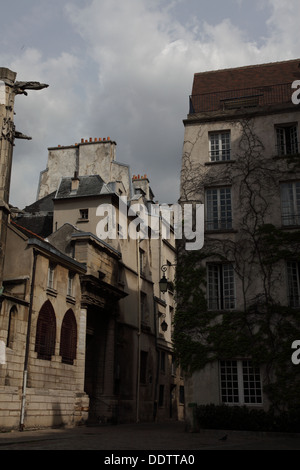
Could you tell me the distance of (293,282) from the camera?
2005 centimetres

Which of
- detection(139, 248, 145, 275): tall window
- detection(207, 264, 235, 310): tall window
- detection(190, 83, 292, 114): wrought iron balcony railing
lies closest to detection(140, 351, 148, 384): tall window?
detection(139, 248, 145, 275): tall window

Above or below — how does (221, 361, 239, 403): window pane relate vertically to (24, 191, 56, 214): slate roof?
below

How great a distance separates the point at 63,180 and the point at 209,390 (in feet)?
54.0

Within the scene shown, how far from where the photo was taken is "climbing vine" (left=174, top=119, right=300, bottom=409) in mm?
18906

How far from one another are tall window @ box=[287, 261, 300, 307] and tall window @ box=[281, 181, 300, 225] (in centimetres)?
169

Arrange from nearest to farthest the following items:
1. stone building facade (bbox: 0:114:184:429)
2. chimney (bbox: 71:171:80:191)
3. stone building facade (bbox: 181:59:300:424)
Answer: stone building facade (bbox: 0:114:184:429) < stone building facade (bbox: 181:59:300:424) < chimney (bbox: 71:171:80:191)

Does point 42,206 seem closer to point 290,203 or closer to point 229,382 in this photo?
Answer: point 290,203

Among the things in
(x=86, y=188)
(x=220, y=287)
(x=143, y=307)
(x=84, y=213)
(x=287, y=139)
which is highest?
(x=86, y=188)

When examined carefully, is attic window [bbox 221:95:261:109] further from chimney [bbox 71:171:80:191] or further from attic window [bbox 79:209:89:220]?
chimney [bbox 71:171:80:191]

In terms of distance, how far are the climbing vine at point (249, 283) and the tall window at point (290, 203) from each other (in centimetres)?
39

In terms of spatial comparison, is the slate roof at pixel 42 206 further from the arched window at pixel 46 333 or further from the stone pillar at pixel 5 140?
the arched window at pixel 46 333

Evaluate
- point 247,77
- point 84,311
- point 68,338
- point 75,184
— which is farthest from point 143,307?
point 247,77

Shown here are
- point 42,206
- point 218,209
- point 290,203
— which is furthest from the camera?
point 42,206

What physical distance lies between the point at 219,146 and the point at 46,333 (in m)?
10.6
